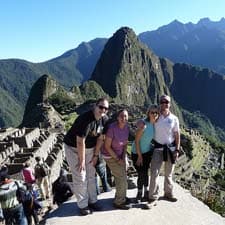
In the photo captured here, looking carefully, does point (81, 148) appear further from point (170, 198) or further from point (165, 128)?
point (170, 198)

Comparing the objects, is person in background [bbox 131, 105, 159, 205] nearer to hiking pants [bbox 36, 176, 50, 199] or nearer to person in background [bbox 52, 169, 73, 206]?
person in background [bbox 52, 169, 73, 206]

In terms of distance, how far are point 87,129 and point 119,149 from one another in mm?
1076

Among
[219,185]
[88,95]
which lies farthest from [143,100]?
[219,185]

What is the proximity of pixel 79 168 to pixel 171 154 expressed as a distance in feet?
7.40

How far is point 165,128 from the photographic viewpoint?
404 inches

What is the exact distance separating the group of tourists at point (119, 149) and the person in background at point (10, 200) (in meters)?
1.49

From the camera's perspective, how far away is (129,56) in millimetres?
190875

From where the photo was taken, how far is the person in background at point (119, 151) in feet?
31.8

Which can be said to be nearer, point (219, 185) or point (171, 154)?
point (171, 154)

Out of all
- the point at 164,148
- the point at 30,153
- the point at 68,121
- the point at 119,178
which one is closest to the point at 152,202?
the point at 119,178

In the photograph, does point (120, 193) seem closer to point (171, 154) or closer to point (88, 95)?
point (171, 154)

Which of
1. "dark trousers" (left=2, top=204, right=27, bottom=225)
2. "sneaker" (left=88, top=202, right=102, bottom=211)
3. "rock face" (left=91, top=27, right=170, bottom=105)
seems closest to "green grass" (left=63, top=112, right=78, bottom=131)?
"dark trousers" (left=2, top=204, right=27, bottom=225)

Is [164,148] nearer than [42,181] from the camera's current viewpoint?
Yes

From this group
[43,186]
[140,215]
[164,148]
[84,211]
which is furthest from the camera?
[43,186]
